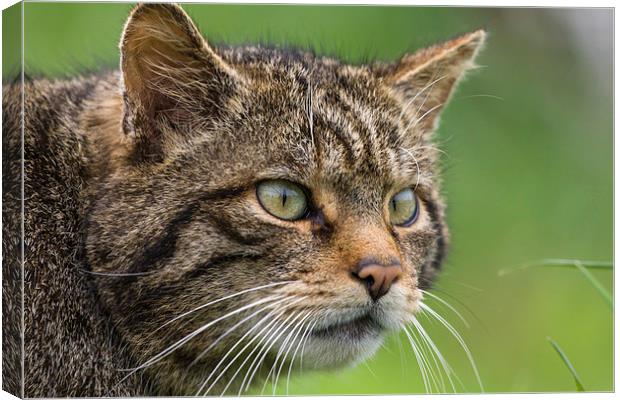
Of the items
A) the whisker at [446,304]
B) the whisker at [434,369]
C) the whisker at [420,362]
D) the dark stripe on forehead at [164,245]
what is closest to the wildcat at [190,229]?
the dark stripe on forehead at [164,245]

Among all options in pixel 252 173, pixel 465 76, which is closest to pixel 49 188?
pixel 252 173

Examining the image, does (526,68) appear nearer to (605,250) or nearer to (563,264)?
(605,250)

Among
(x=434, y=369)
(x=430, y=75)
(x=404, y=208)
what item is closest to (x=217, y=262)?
(x=404, y=208)

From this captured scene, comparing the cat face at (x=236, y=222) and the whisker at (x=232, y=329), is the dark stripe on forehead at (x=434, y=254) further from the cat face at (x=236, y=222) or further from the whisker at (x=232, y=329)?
the whisker at (x=232, y=329)

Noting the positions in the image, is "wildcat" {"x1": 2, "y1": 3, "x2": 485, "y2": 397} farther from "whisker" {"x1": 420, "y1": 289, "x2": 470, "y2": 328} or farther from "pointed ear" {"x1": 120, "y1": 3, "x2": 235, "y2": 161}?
"whisker" {"x1": 420, "y1": 289, "x2": 470, "y2": 328}

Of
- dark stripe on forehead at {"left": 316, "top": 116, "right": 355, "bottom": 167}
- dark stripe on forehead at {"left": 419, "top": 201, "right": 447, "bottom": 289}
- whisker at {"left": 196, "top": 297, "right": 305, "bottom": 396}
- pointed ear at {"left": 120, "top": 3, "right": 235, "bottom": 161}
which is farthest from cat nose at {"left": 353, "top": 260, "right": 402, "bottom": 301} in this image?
pointed ear at {"left": 120, "top": 3, "right": 235, "bottom": 161}

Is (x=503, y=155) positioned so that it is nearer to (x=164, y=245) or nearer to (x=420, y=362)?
(x=420, y=362)
